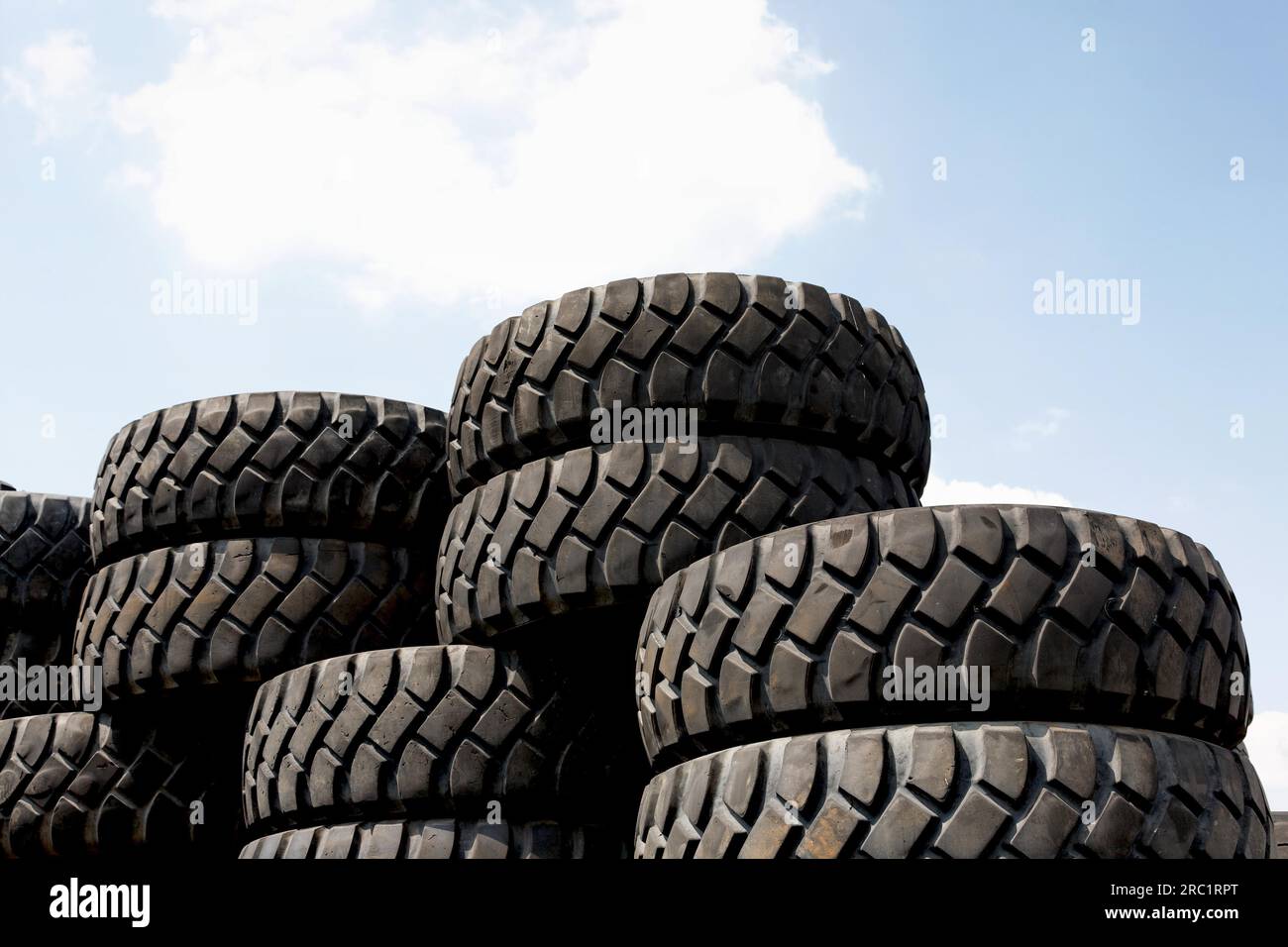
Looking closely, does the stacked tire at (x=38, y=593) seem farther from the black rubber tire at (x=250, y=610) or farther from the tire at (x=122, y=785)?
the black rubber tire at (x=250, y=610)

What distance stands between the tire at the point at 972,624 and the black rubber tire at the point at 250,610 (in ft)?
5.73

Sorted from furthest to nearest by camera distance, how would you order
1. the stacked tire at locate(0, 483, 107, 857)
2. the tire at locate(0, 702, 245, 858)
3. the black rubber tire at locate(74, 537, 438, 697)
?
1. the stacked tire at locate(0, 483, 107, 857)
2. the tire at locate(0, 702, 245, 858)
3. the black rubber tire at locate(74, 537, 438, 697)

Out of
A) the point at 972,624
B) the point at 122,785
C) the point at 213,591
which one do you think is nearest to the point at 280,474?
the point at 213,591


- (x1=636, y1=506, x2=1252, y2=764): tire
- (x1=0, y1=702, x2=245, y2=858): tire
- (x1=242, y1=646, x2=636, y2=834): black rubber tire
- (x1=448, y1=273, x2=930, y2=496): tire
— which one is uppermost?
(x1=448, y1=273, x2=930, y2=496): tire

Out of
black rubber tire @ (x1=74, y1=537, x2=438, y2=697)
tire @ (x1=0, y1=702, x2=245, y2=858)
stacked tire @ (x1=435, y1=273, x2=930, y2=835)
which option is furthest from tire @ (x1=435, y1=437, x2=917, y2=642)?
tire @ (x1=0, y1=702, x2=245, y2=858)

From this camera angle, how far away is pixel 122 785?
427cm

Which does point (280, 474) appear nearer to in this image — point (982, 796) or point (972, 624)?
point (972, 624)

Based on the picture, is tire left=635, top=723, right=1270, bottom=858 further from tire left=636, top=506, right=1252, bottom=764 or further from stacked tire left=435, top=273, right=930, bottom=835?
stacked tire left=435, top=273, right=930, bottom=835

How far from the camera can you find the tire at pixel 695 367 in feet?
10.9

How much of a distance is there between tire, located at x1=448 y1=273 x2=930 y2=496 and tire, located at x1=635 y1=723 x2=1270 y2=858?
1.07 m

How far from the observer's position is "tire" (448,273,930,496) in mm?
3309

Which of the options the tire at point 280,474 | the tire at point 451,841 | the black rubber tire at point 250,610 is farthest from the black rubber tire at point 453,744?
the tire at point 280,474

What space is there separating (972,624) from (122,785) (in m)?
3.02

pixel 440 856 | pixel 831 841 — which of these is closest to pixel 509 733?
pixel 440 856
